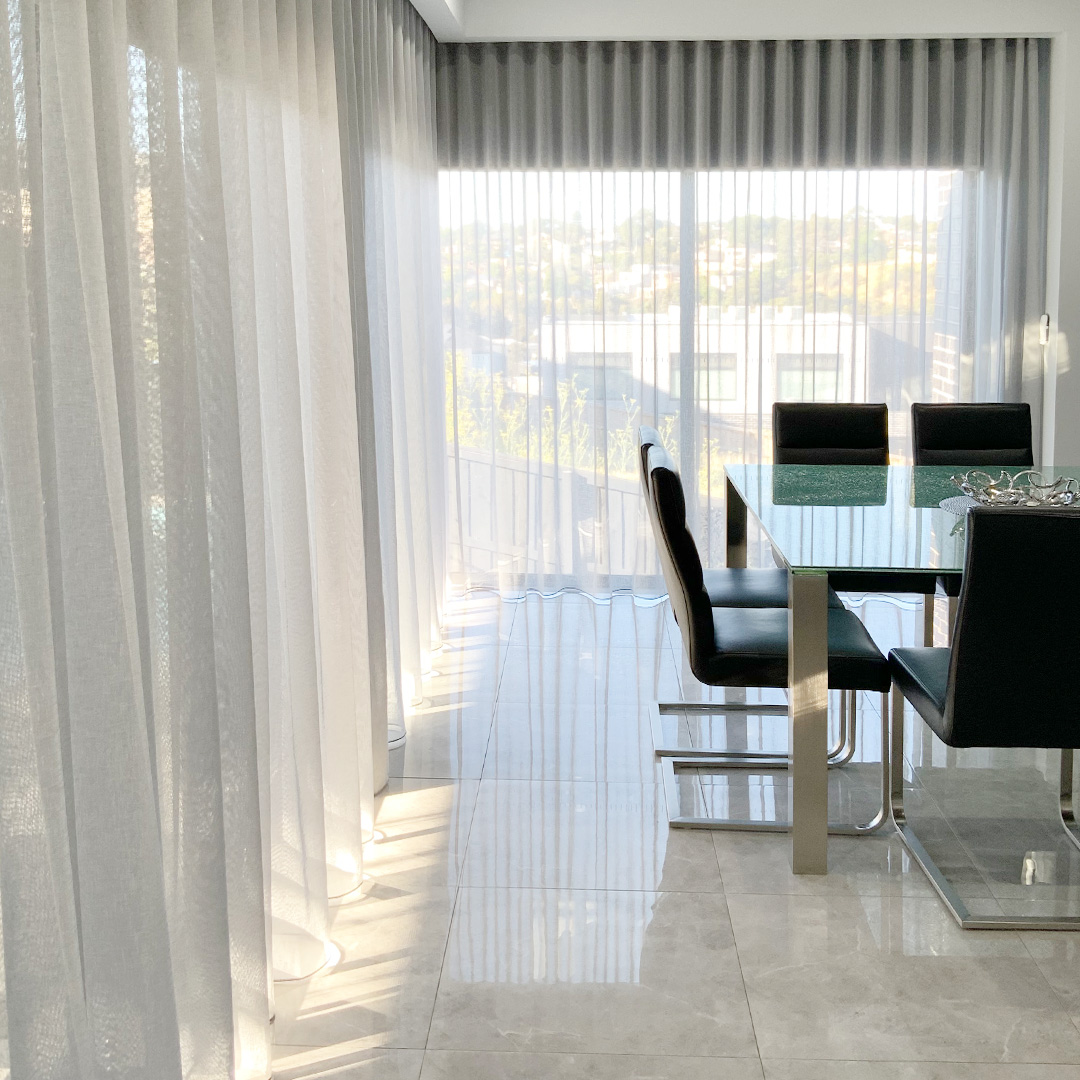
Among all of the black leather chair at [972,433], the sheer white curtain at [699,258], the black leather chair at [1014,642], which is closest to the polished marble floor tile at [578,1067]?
the black leather chair at [1014,642]

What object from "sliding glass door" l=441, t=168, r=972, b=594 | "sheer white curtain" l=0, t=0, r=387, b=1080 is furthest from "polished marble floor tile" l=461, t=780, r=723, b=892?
"sliding glass door" l=441, t=168, r=972, b=594

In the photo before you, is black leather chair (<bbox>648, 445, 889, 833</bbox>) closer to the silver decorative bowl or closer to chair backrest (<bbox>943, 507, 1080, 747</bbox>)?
chair backrest (<bbox>943, 507, 1080, 747</bbox>)

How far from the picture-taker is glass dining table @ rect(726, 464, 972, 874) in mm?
2846

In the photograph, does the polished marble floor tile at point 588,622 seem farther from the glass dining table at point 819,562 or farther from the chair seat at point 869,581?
the chair seat at point 869,581

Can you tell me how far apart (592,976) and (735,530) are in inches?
91.4

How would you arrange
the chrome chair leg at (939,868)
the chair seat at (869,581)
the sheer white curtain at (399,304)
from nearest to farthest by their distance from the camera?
1. the chrome chair leg at (939,868)
2. the chair seat at (869,581)
3. the sheer white curtain at (399,304)

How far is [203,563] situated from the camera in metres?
1.94

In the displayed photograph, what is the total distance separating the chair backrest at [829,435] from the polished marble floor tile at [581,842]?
1766 mm

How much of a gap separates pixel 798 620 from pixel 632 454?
2978 millimetres

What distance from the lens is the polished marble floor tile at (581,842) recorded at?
9.61 ft

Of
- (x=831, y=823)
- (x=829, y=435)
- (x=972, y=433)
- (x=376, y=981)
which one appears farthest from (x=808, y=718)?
(x=972, y=433)

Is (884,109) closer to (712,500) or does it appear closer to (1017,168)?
(1017,168)

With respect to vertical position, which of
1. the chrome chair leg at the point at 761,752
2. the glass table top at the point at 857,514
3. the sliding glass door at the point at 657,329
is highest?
the sliding glass door at the point at 657,329

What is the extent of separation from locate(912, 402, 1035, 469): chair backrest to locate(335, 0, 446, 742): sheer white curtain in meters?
1.94
